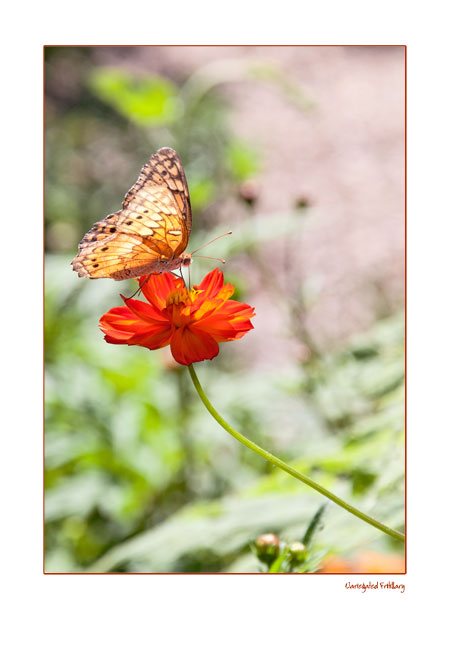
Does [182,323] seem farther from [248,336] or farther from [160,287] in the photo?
[248,336]

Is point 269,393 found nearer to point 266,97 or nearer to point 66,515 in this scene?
point 66,515

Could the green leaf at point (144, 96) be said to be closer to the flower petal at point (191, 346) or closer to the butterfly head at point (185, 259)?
the butterfly head at point (185, 259)

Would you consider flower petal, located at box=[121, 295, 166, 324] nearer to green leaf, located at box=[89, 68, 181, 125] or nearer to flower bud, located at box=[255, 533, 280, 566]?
flower bud, located at box=[255, 533, 280, 566]

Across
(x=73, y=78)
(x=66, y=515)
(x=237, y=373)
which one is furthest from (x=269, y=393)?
(x=73, y=78)

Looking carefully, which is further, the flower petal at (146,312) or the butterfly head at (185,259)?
the butterfly head at (185,259)

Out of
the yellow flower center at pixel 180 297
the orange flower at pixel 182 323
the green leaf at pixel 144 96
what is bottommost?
the orange flower at pixel 182 323

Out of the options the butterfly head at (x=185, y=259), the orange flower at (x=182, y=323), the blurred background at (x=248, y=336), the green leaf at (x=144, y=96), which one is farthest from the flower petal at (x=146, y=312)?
the green leaf at (x=144, y=96)

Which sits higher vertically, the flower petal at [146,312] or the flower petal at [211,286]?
the flower petal at [211,286]
